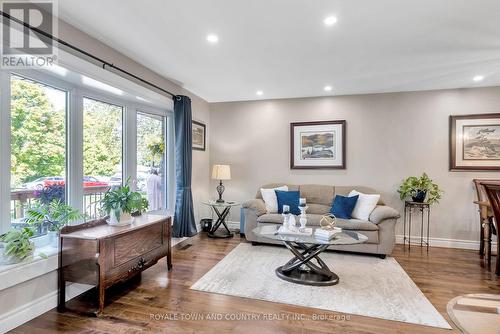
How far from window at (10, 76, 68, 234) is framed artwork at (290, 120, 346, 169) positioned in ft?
11.9

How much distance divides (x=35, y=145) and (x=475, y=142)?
5.88 metres

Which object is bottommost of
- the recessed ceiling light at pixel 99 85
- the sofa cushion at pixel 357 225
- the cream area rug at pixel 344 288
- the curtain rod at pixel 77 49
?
the cream area rug at pixel 344 288

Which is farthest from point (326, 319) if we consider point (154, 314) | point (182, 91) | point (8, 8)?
point (182, 91)

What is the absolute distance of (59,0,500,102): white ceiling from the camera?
2205mm

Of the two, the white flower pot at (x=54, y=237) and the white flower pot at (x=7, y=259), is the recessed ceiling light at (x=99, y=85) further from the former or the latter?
the white flower pot at (x=7, y=259)

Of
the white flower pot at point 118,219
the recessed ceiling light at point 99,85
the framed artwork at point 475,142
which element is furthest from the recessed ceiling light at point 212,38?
the framed artwork at point 475,142

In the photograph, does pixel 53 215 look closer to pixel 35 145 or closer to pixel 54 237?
pixel 54 237

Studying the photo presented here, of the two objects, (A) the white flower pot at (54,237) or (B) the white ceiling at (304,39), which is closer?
(B) the white ceiling at (304,39)

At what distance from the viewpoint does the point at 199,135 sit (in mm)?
5082

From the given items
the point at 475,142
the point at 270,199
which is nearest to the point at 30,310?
the point at 270,199

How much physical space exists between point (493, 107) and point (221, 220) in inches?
189

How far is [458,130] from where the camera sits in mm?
4355

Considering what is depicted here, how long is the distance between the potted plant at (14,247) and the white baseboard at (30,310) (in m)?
0.40

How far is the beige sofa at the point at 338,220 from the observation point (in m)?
3.73
